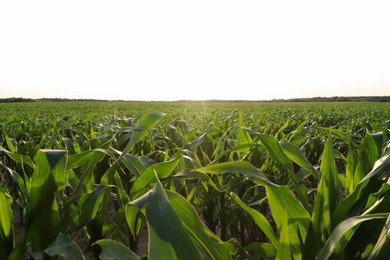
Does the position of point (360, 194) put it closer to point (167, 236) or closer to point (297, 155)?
point (297, 155)

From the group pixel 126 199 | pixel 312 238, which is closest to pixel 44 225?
pixel 126 199

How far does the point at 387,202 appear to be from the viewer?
0.98 m

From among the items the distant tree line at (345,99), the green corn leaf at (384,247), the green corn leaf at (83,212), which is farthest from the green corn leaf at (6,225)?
the distant tree line at (345,99)

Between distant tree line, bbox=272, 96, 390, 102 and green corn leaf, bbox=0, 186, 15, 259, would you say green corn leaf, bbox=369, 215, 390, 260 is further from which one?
distant tree line, bbox=272, 96, 390, 102

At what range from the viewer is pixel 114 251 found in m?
0.87

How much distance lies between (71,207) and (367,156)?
1.20m

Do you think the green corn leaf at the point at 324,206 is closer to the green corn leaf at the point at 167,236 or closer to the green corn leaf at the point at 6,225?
the green corn leaf at the point at 167,236

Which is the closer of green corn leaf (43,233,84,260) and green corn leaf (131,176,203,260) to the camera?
green corn leaf (131,176,203,260)

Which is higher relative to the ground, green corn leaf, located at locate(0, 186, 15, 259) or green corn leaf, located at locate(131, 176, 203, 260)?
green corn leaf, located at locate(131, 176, 203, 260)

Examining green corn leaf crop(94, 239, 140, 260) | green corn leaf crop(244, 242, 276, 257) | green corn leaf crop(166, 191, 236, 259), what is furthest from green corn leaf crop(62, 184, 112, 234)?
green corn leaf crop(244, 242, 276, 257)

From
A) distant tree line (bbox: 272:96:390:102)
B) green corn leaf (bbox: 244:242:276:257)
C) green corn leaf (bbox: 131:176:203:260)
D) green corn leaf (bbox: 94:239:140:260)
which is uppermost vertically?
distant tree line (bbox: 272:96:390:102)

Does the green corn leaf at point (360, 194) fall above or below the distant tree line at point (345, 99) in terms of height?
below

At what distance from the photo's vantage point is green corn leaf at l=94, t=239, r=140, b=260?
0.86 meters

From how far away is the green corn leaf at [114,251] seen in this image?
86cm
